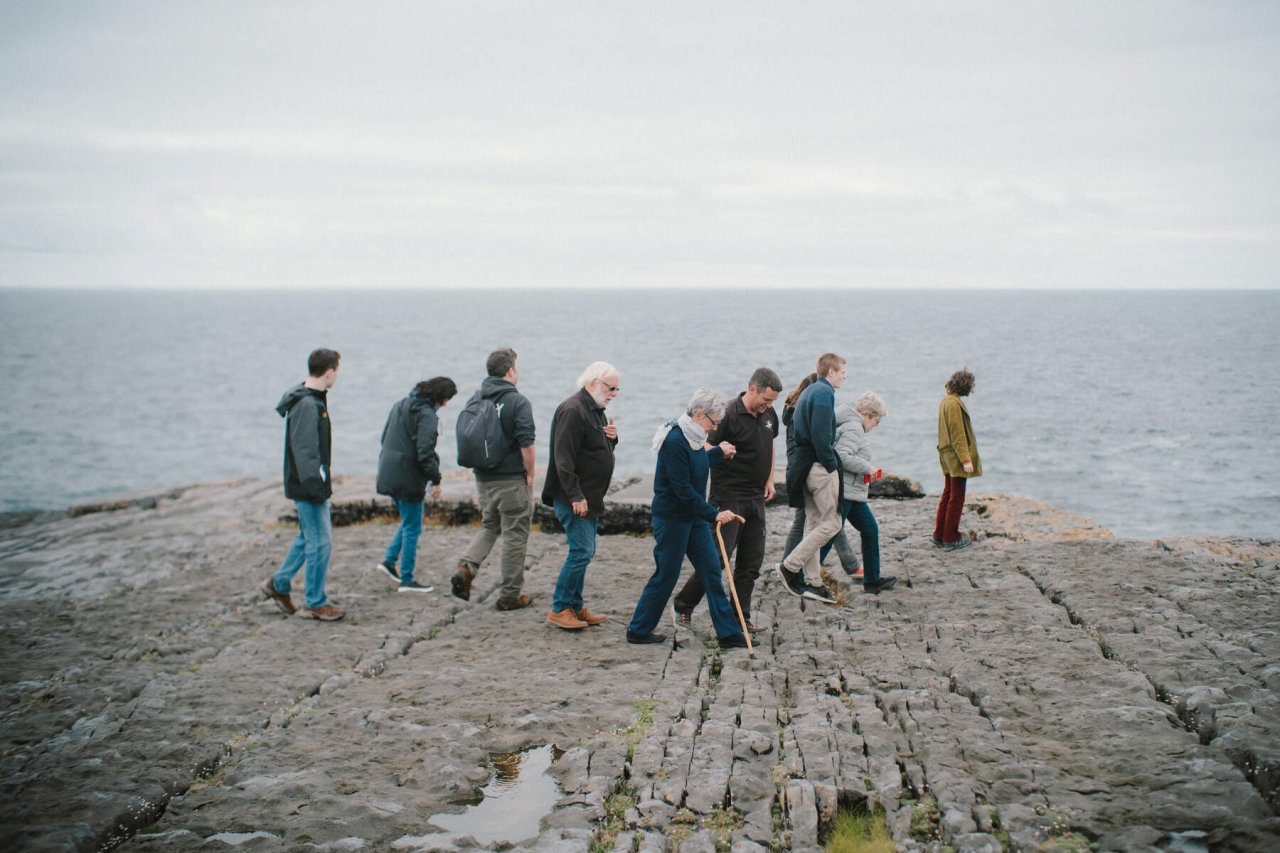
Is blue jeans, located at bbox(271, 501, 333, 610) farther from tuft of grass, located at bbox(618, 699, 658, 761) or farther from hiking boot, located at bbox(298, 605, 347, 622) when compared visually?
tuft of grass, located at bbox(618, 699, 658, 761)

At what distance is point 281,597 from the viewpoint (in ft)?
29.8

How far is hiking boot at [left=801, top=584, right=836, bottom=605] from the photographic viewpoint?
8.70m

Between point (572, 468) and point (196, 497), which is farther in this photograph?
point (196, 497)

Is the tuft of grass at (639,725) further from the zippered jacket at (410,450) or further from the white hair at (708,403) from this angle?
the zippered jacket at (410,450)

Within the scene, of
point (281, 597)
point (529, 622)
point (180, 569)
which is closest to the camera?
point (529, 622)

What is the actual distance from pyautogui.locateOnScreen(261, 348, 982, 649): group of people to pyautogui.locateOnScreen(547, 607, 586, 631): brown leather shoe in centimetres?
2

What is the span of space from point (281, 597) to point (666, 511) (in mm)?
4394

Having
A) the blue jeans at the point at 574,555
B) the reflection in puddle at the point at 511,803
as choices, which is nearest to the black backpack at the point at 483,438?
the blue jeans at the point at 574,555

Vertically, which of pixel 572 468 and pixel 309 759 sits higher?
pixel 572 468

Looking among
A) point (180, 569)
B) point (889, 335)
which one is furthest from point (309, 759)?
point (889, 335)

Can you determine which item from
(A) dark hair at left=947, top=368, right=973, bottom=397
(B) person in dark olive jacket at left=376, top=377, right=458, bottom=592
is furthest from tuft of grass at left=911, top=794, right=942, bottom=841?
(B) person in dark olive jacket at left=376, top=377, right=458, bottom=592

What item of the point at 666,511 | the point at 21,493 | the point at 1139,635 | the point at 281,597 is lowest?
the point at 21,493

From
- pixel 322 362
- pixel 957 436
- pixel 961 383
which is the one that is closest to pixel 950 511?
pixel 957 436

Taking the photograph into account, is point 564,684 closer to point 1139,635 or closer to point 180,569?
point 1139,635
